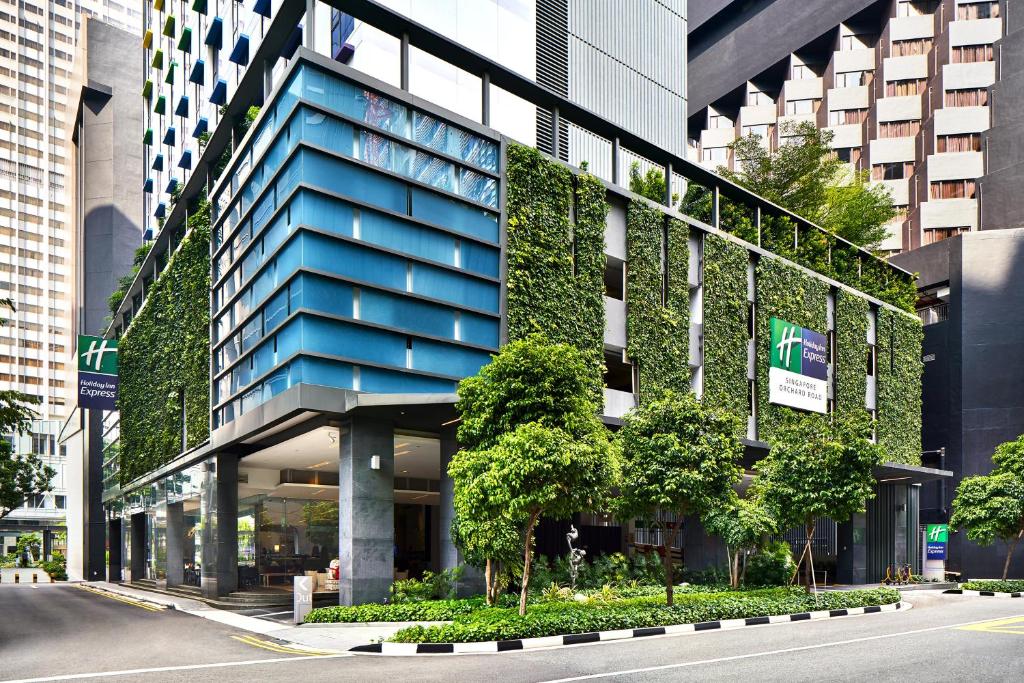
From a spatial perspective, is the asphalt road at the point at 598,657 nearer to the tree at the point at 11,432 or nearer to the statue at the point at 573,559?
the tree at the point at 11,432

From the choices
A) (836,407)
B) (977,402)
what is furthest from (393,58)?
(977,402)

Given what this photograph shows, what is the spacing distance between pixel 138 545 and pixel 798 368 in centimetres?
3582

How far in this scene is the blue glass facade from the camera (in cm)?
2380

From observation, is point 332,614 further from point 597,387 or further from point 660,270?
point 660,270

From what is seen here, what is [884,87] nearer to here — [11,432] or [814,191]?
[814,191]

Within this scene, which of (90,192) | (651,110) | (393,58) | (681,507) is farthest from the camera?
(90,192)

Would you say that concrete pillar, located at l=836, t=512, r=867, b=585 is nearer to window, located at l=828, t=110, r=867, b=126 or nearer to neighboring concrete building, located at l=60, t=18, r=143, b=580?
window, located at l=828, t=110, r=867, b=126

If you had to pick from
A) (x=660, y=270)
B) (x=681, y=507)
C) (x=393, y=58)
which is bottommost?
(x=681, y=507)

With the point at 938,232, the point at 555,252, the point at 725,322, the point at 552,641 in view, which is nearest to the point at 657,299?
the point at 725,322

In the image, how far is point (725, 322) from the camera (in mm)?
36844

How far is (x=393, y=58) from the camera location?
27.5 metres

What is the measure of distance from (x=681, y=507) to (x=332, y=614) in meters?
9.18

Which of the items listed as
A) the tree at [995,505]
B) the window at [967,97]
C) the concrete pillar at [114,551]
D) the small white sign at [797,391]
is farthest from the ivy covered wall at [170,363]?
the window at [967,97]

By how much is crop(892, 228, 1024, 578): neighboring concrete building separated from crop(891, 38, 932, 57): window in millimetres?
37023
